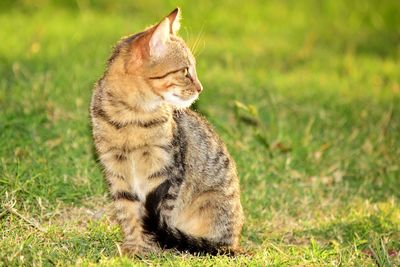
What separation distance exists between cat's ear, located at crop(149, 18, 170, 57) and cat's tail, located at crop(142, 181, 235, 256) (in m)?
0.83

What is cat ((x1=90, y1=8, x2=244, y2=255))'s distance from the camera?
4250 millimetres

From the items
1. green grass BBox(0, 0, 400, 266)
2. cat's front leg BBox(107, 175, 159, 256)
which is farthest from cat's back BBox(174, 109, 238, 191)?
green grass BBox(0, 0, 400, 266)

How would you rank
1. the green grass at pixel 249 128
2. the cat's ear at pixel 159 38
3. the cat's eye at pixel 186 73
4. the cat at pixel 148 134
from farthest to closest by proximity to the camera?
the green grass at pixel 249 128
the cat's eye at pixel 186 73
the cat at pixel 148 134
the cat's ear at pixel 159 38

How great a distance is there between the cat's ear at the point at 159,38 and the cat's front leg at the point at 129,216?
82cm

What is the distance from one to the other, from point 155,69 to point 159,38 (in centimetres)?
19

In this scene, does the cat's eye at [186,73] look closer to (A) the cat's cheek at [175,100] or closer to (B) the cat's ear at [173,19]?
(A) the cat's cheek at [175,100]

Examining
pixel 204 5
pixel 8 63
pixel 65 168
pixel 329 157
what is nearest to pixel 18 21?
pixel 8 63

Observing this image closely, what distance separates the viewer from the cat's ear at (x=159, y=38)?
4113mm

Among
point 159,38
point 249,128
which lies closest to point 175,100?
point 159,38

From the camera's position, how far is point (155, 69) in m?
4.22

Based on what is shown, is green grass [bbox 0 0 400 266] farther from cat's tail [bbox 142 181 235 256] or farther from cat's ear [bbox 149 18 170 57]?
cat's ear [bbox 149 18 170 57]

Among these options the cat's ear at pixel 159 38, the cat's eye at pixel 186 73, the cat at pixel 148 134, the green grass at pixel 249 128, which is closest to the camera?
the cat's ear at pixel 159 38

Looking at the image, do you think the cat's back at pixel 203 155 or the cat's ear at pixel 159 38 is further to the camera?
the cat's back at pixel 203 155

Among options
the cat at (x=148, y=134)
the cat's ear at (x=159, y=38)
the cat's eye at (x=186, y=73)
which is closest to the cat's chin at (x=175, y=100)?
the cat at (x=148, y=134)
